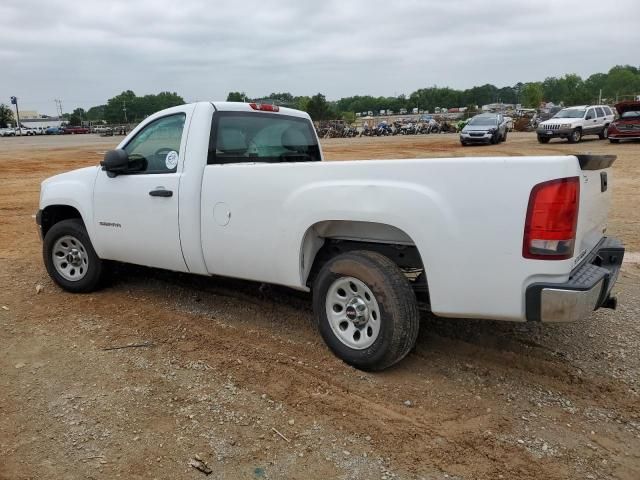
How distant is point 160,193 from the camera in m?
4.61

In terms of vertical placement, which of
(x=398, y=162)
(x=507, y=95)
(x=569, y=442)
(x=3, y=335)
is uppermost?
(x=507, y=95)

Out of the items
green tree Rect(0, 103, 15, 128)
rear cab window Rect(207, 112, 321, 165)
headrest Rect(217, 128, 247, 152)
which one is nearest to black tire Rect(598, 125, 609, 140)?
rear cab window Rect(207, 112, 321, 165)

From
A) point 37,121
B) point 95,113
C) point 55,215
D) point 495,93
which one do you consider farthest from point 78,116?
point 55,215

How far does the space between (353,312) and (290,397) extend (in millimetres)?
713

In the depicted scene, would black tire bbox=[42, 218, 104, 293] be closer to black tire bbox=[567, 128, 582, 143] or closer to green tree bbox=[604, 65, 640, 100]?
black tire bbox=[567, 128, 582, 143]

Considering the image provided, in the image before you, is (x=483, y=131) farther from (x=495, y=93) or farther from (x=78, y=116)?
(x=495, y=93)

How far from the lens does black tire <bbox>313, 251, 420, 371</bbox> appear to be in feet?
11.7

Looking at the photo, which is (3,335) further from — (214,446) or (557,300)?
(557,300)

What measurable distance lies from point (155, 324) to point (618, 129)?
85.1 ft

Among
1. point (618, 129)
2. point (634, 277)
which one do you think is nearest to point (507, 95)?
point (618, 129)

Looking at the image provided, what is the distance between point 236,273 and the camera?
14.4 ft

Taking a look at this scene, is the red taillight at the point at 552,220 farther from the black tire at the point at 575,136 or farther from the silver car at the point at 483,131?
the silver car at the point at 483,131

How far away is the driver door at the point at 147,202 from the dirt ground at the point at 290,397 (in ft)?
1.88

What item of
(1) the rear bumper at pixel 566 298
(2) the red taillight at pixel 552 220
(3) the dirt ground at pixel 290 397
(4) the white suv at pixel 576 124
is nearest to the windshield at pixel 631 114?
(4) the white suv at pixel 576 124
